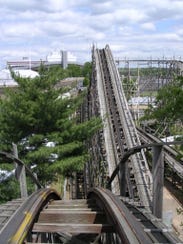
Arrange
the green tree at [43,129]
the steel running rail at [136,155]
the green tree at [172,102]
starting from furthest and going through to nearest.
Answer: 1. the green tree at [43,129]
2. the steel running rail at [136,155]
3. the green tree at [172,102]

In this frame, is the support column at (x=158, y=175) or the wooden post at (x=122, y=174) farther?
the wooden post at (x=122, y=174)

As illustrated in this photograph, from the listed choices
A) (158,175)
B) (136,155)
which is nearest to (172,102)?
(158,175)

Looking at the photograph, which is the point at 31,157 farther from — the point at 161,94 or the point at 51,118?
the point at 161,94

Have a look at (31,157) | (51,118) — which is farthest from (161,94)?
(51,118)

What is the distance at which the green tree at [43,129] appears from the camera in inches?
701

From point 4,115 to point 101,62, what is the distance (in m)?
20.9

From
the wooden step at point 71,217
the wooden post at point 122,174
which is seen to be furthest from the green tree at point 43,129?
the wooden step at point 71,217

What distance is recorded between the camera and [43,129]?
1892 centimetres

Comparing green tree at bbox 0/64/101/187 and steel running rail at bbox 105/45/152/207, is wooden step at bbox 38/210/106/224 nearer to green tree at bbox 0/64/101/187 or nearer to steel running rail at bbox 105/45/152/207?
steel running rail at bbox 105/45/152/207

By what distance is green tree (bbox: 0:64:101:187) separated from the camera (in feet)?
58.4

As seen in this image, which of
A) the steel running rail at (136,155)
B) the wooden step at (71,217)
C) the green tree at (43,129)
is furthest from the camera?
the green tree at (43,129)

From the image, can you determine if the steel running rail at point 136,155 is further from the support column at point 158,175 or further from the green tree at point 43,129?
the support column at point 158,175

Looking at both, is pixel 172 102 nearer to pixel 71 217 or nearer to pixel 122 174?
pixel 122 174

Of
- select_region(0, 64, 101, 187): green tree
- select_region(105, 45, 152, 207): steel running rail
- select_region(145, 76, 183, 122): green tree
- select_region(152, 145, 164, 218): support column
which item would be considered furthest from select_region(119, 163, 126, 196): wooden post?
select_region(0, 64, 101, 187): green tree
